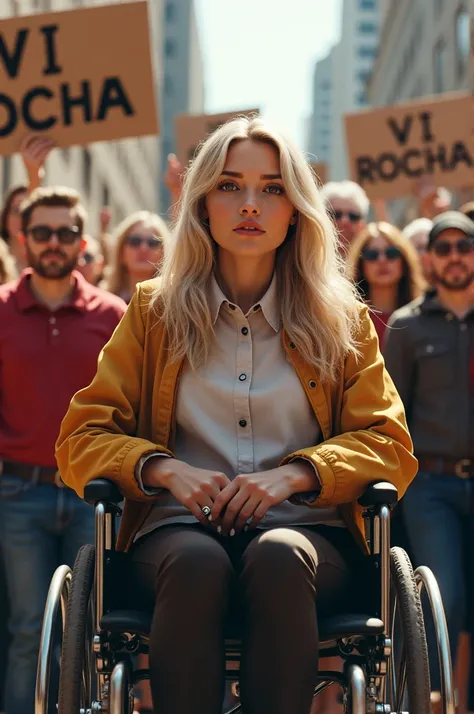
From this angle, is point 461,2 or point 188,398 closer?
point 188,398

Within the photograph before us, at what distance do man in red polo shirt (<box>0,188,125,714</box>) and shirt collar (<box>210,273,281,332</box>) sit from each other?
5.57ft

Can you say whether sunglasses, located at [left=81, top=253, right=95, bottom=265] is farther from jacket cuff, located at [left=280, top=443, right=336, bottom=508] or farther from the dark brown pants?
the dark brown pants

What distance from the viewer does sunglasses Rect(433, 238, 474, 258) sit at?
6.02 meters

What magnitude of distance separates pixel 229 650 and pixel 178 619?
0.24m

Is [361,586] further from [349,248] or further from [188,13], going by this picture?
[188,13]

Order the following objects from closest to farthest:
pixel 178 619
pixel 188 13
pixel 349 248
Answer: pixel 178 619, pixel 349 248, pixel 188 13

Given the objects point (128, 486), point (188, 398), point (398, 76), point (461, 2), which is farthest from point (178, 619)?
point (398, 76)

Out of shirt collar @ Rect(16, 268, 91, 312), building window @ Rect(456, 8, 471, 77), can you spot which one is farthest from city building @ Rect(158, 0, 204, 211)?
shirt collar @ Rect(16, 268, 91, 312)

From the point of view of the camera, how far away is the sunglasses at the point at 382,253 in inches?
258

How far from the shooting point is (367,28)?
124750 mm

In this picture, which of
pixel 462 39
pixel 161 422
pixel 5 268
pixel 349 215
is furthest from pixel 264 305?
pixel 462 39

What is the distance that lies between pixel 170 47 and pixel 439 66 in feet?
202

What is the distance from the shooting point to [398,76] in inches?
2016

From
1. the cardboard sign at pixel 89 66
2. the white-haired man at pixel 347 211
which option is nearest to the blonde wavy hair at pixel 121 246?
the cardboard sign at pixel 89 66
